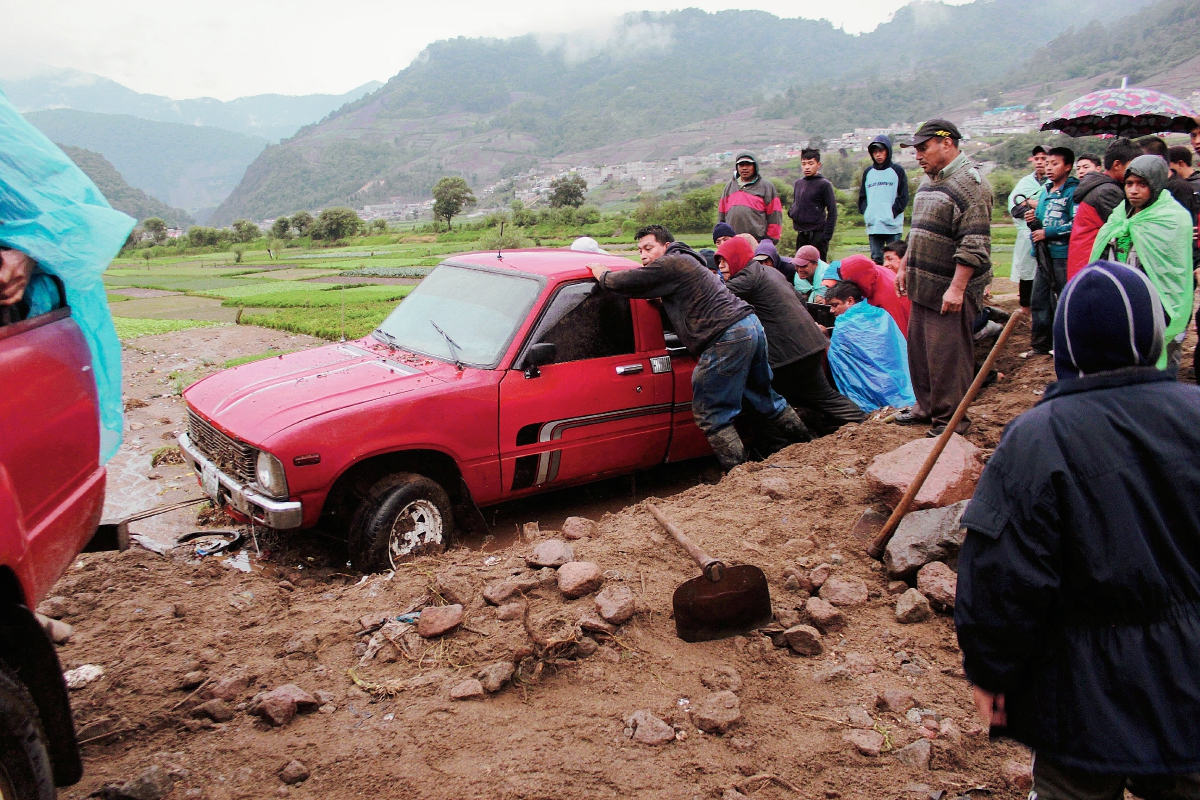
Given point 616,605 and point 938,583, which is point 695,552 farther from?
point 938,583

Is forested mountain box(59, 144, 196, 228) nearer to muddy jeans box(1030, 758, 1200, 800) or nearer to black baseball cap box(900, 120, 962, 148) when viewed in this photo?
black baseball cap box(900, 120, 962, 148)

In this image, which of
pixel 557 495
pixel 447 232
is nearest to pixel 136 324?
pixel 557 495

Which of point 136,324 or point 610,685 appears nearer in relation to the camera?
point 610,685

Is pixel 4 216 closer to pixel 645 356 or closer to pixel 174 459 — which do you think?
pixel 645 356

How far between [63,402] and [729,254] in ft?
16.5

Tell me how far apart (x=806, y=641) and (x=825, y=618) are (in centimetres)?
21

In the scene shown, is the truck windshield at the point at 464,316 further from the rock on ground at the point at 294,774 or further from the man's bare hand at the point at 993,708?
the man's bare hand at the point at 993,708

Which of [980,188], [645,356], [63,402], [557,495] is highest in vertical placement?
[980,188]

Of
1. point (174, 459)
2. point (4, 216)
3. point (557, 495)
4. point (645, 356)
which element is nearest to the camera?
point (4, 216)

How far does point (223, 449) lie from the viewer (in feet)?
15.3

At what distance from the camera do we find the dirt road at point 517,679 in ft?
9.27

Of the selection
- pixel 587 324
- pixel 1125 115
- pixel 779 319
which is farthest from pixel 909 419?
pixel 1125 115

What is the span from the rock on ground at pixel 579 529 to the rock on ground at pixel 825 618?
1373mm

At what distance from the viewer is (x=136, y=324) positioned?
16.1 m
